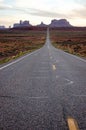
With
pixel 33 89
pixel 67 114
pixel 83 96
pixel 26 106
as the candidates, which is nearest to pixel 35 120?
pixel 67 114

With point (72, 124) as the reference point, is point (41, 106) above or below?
below

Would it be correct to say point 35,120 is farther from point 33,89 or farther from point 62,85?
point 62,85

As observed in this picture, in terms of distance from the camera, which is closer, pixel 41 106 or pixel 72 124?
pixel 72 124

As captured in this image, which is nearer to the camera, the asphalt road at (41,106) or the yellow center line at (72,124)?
the yellow center line at (72,124)

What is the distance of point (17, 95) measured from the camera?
337 inches

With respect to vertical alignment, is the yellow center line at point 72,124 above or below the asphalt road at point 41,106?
above

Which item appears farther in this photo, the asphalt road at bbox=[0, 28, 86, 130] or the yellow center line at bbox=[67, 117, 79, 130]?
the asphalt road at bbox=[0, 28, 86, 130]

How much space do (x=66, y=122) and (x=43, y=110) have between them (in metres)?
1.08

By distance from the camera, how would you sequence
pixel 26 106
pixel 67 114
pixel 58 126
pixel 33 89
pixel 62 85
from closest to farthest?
pixel 58 126, pixel 67 114, pixel 26 106, pixel 33 89, pixel 62 85

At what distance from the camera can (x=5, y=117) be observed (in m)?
6.00

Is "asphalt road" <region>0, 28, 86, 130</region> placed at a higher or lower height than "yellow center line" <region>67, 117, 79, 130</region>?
lower

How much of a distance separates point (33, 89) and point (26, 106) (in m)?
2.60

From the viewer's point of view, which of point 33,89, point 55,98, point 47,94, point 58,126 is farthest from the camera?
point 33,89

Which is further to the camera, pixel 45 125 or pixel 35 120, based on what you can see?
pixel 35 120
